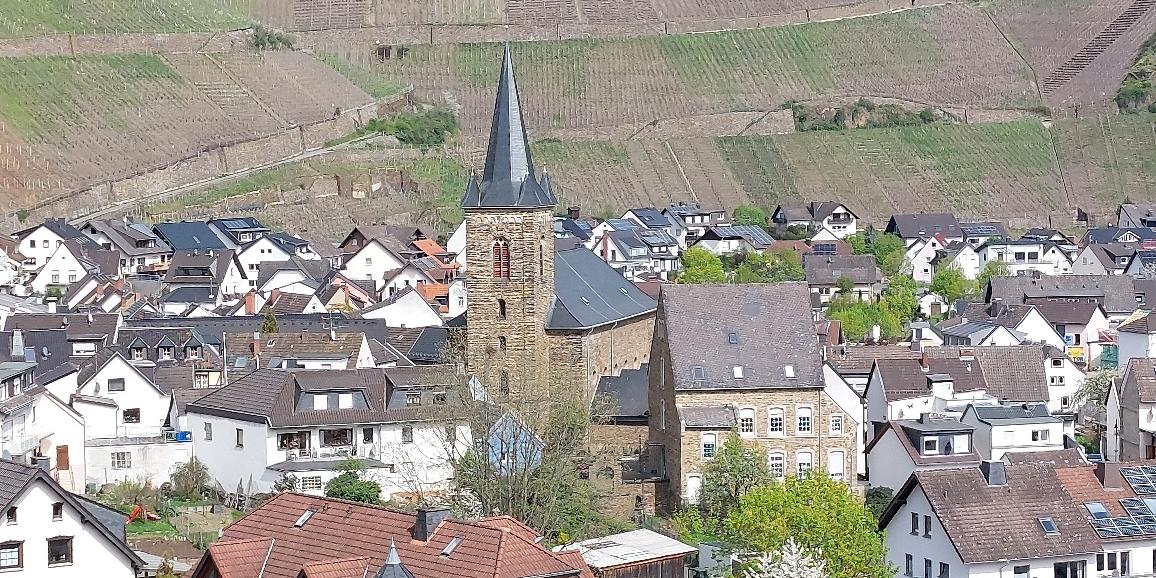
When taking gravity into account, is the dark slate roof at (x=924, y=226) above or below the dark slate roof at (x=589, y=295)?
above

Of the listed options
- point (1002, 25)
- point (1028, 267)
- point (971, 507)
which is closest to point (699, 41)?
point (1002, 25)

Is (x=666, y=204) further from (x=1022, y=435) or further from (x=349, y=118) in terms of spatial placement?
(x=1022, y=435)

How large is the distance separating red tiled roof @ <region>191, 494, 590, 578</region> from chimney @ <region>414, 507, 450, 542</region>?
6 cm

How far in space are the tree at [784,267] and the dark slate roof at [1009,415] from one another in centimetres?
3313

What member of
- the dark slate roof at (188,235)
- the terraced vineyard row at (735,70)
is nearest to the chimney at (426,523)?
the dark slate roof at (188,235)

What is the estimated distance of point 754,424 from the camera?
4297 cm

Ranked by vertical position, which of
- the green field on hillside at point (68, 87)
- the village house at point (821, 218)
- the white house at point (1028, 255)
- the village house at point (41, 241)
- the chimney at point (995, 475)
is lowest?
the chimney at point (995, 475)

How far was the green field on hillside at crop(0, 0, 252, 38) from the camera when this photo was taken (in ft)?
381

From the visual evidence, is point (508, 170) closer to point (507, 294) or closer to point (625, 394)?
point (507, 294)

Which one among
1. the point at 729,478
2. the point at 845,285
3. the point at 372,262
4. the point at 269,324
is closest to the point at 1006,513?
the point at 729,478

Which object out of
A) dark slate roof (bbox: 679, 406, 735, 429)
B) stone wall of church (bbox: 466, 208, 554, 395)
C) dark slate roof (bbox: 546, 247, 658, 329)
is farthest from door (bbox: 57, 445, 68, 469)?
dark slate roof (bbox: 679, 406, 735, 429)

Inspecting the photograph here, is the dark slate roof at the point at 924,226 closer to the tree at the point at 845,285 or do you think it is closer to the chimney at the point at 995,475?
the tree at the point at 845,285

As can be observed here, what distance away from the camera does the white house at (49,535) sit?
87.7ft

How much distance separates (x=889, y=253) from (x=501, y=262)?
46.3 metres
